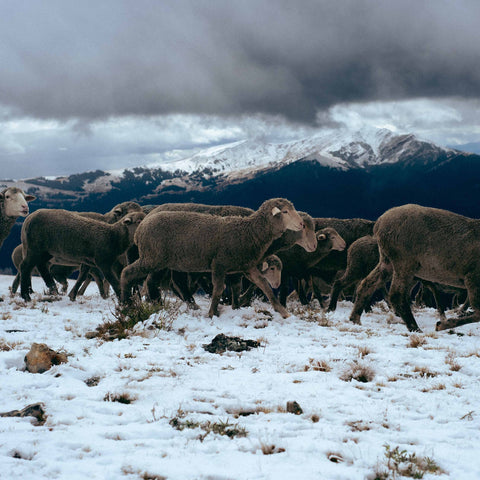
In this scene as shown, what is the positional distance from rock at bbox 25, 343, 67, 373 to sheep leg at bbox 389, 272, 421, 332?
19.6ft

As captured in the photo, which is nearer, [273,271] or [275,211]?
[275,211]

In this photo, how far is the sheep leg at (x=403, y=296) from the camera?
8352mm

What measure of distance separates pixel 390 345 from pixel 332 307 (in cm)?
435

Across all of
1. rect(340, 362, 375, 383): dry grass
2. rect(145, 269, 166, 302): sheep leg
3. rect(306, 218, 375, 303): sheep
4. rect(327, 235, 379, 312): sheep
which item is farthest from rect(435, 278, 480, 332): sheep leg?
rect(145, 269, 166, 302): sheep leg

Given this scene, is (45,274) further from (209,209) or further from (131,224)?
(209,209)

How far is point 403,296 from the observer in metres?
8.38

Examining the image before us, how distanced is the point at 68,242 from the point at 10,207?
1.78 meters

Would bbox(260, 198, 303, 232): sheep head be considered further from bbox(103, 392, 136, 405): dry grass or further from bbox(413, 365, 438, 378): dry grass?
bbox(103, 392, 136, 405): dry grass

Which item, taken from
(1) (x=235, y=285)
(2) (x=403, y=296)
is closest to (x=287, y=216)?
(1) (x=235, y=285)

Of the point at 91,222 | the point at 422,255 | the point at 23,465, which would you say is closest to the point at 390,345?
the point at 422,255

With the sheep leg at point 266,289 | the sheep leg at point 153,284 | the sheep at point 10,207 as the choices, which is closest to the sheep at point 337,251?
the sheep leg at point 266,289

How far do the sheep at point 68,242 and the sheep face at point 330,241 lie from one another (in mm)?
4890

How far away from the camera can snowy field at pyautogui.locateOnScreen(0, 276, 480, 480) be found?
125 inches

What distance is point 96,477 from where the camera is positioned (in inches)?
118
